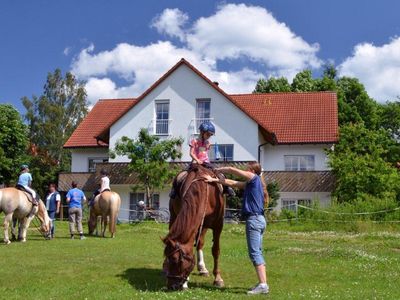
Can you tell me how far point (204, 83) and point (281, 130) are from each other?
6.16 metres

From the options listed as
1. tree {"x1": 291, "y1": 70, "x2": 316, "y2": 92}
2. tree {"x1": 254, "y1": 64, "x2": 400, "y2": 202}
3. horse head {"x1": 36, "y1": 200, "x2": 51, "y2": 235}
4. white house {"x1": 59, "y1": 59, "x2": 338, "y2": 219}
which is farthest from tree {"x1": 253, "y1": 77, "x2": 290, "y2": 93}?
horse head {"x1": 36, "y1": 200, "x2": 51, "y2": 235}

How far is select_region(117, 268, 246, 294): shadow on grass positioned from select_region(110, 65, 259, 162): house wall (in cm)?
2584

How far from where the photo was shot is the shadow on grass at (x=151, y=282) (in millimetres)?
9266

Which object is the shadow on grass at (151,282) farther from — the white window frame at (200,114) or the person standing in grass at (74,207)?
the white window frame at (200,114)

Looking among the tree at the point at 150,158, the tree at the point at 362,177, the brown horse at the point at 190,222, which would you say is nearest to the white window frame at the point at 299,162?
the tree at the point at 362,177

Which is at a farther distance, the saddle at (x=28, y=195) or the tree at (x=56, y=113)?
the tree at (x=56, y=113)

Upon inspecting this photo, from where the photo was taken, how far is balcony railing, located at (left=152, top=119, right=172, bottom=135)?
1516 inches

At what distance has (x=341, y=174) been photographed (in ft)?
105

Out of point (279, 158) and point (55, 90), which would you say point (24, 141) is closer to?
point (55, 90)

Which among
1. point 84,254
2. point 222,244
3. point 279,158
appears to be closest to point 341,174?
point 279,158

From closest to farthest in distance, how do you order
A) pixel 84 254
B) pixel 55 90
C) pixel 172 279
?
pixel 172 279
pixel 84 254
pixel 55 90

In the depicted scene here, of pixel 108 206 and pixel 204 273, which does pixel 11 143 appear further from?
pixel 204 273

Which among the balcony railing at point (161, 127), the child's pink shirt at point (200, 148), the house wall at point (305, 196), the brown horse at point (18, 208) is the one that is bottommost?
the brown horse at point (18, 208)

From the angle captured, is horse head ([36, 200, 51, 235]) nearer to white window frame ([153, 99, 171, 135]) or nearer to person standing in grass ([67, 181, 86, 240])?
person standing in grass ([67, 181, 86, 240])
